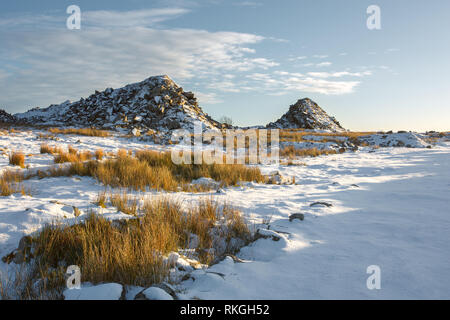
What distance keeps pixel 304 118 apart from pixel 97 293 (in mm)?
48054

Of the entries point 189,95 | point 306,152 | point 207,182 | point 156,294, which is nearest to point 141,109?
point 189,95

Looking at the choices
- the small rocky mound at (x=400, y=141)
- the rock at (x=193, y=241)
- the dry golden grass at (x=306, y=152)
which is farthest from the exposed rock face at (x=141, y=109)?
the rock at (x=193, y=241)

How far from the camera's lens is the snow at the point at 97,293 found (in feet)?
5.59

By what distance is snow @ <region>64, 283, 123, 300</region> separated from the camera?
1705 mm

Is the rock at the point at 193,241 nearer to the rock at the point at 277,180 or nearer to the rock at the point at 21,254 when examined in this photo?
the rock at the point at 21,254

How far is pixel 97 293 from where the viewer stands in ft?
5.67

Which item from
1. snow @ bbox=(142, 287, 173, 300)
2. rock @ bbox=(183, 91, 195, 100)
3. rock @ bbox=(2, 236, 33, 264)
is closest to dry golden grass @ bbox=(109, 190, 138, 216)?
rock @ bbox=(2, 236, 33, 264)

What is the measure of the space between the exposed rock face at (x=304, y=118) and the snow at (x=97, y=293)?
152ft
